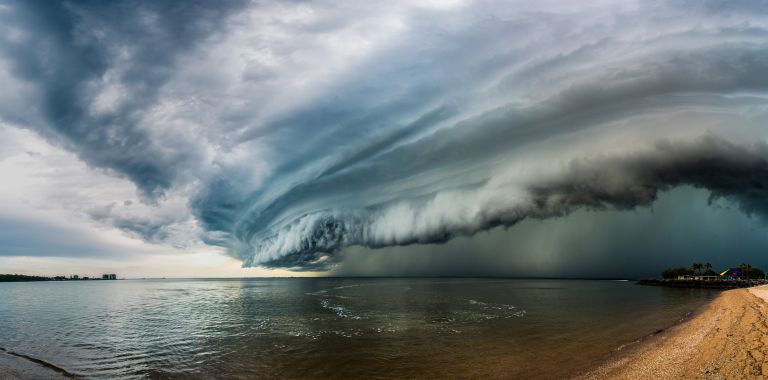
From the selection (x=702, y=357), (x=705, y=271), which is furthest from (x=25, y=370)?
(x=705, y=271)

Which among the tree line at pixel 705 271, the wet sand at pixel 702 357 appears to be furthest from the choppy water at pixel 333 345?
the tree line at pixel 705 271

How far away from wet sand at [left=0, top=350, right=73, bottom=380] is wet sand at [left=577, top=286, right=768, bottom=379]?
105 feet

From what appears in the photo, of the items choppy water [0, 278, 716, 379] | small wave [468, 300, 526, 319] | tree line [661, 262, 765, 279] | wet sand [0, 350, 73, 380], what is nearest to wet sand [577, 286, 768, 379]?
choppy water [0, 278, 716, 379]

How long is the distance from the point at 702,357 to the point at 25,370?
41833 mm

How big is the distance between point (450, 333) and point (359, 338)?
8.99 m

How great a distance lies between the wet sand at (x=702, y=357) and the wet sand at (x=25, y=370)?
105ft

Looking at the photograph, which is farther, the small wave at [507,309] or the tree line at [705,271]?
the tree line at [705,271]

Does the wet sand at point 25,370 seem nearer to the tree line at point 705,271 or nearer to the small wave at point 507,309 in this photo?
the small wave at point 507,309

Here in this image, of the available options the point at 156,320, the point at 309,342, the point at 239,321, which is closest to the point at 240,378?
the point at 309,342

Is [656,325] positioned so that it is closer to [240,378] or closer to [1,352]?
[240,378]

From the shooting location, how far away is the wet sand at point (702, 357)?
1741 cm

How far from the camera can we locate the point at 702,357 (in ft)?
66.8

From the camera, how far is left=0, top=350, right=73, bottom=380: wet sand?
22.5 m

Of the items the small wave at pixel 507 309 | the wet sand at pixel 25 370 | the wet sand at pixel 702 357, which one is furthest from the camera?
the small wave at pixel 507 309
